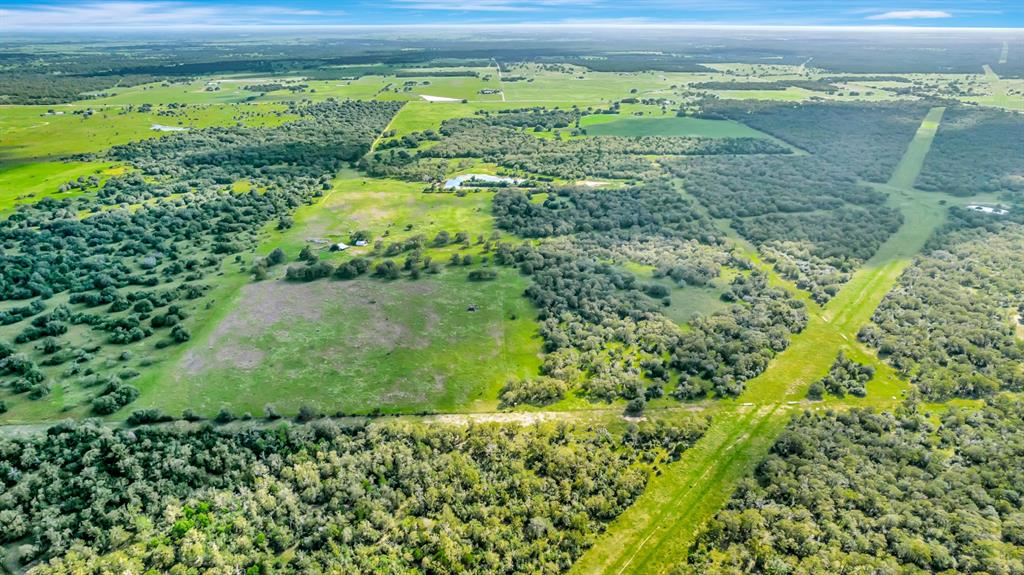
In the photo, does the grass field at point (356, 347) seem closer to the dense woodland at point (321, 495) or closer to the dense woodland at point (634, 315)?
the dense woodland at point (634, 315)

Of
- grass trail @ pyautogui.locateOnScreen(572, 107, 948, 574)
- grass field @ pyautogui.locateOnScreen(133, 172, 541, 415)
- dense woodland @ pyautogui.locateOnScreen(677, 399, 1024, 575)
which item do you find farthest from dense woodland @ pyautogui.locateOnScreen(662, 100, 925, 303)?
grass field @ pyautogui.locateOnScreen(133, 172, 541, 415)

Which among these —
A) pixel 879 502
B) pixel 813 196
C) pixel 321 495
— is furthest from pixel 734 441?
pixel 813 196

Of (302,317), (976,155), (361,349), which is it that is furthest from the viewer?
(976,155)

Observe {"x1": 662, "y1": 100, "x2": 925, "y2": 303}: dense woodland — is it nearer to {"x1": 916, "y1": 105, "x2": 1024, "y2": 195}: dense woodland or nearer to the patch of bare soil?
{"x1": 916, "y1": 105, "x2": 1024, "y2": 195}: dense woodland

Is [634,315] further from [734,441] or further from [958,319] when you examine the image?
[958,319]

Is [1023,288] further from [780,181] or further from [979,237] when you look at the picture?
[780,181]

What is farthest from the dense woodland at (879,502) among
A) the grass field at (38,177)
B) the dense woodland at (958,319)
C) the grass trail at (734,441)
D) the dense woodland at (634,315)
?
the grass field at (38,177)

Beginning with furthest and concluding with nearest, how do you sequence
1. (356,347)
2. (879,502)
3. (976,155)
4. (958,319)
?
(976,155) → (958,319) → (356,347) → (879,502)
